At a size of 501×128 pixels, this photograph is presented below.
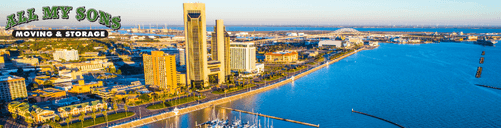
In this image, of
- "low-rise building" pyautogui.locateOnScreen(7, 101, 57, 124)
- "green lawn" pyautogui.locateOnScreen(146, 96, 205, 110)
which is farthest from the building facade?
"low-rise building" pyautogui.locateOnScreen(7, 101, 57, 124)

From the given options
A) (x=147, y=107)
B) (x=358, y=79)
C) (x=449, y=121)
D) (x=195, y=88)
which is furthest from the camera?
(x=358, y=79)

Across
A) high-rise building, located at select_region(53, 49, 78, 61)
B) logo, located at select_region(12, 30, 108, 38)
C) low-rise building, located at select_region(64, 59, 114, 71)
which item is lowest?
low-rise building, located at select_region(64, 59, 114, 71)

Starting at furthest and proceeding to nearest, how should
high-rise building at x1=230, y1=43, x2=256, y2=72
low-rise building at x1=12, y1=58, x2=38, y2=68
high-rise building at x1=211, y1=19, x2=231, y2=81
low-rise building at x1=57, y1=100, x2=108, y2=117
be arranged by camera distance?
1. low-rise building at x1=12, y1=58, x2=38, y2=68
2. high-rise building at x1=230, y1=43, x2=256, y2=72
3. high-rise building at x1=211, y1=19, x2=231, y2=81
4. low-rise building at x1=57, y1=100, x2=108, y2=117

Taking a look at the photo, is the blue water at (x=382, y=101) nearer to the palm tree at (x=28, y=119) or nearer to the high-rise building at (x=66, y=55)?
the palm tree at (x=28, y=119)

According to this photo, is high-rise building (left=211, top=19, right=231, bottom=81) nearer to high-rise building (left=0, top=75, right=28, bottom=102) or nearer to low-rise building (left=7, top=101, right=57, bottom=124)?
low-rise building (left=7, top=101, right=57, bottom=124)

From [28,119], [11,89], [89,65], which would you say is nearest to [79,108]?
[28,119]

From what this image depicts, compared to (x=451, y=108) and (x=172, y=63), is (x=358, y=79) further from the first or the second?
(x=172, y=63)

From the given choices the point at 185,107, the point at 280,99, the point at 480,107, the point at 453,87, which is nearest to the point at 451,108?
the point at 480,107
